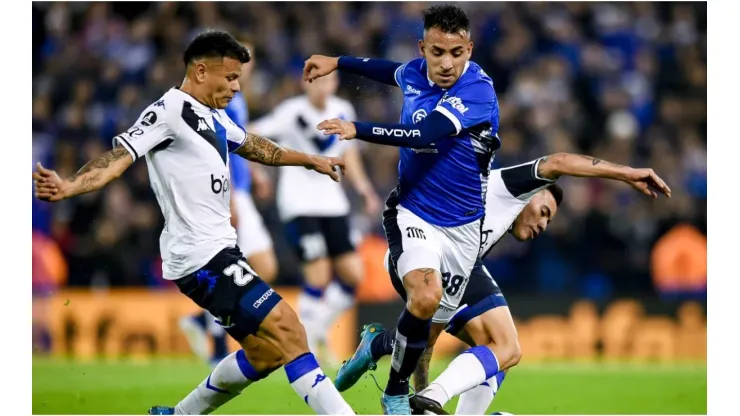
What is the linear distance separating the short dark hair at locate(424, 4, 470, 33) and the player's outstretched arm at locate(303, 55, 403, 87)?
61 cm

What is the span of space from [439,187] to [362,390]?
9.01 feet

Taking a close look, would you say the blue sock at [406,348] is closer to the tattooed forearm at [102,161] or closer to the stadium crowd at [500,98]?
the tattooed forearm at [102,161]

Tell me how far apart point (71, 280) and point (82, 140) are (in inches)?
78.6

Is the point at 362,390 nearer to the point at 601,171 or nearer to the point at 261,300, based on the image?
the point at 261,300

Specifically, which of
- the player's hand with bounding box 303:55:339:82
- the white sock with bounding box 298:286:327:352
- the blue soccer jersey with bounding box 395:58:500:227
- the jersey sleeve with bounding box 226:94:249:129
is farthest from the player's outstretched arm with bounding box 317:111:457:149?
the white sock with bounding box 298:286:327:352

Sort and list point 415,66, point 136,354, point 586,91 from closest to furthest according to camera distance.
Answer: point 415,66 < point 136,354 < point 586,91

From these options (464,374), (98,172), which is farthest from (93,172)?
(464,374)

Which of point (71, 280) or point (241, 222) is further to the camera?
point (71, 280)

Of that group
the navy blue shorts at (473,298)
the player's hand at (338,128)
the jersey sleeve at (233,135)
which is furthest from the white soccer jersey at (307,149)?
the player's hand at (338,128)

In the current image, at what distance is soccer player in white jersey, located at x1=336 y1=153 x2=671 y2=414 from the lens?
19.8 ft

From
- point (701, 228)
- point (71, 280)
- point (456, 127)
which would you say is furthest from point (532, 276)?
point (456, 127)

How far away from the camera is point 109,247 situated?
1289 centimetres

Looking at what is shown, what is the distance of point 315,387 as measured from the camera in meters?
5.63
